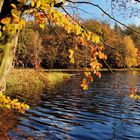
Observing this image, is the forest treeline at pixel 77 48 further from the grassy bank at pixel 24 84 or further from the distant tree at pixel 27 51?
the grassy bank at pixel 24 84

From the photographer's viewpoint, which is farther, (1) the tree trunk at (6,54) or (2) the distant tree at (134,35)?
(2) the distant tree at (134,35)

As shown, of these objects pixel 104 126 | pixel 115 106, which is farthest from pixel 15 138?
pixel 115 106

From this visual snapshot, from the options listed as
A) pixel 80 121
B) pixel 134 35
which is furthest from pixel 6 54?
pixel 80 121

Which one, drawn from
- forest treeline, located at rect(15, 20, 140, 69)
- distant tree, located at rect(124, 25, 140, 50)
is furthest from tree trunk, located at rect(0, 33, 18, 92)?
distant tree, located at rect(124, 25, 140, 50)

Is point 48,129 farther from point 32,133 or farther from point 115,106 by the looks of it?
point 115,106

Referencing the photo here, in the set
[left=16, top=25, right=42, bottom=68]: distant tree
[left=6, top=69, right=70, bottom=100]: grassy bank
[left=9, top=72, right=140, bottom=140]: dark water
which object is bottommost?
[left=9, top=72, right=140, bottom=140]: dark water

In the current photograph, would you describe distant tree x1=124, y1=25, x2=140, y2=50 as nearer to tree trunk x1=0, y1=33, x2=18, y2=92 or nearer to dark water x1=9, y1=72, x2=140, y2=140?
dark water x1=9, y1=72, x2=140, y2=140

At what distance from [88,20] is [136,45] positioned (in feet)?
451

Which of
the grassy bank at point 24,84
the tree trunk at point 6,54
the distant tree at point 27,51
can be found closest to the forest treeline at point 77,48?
the distant tree at point 27,51

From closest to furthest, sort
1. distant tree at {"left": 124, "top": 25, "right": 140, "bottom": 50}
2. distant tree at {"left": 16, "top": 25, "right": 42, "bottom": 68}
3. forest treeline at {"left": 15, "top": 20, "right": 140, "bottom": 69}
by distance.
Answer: forest treeline at {"left": 15, "top": 20, "right": 140, "bottom": 69} → distant tree at {"left": 124, "top": 25, "right": 140, "bottom": 50} → distant tree at {"left": 16, "top": 25, "right": 42, "bottom": 68}

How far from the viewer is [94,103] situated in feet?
110

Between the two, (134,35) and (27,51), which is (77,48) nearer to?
(134,35)

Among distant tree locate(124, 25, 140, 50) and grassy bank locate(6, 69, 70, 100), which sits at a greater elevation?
distant tree locate(124, 25, 140, 50)

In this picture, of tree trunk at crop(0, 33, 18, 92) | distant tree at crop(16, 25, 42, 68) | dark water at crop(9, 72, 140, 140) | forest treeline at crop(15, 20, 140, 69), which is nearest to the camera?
tree trunk at crop(0, 33, 18, 92)
